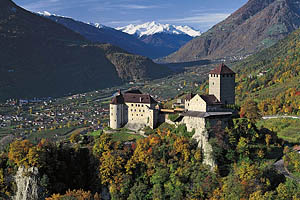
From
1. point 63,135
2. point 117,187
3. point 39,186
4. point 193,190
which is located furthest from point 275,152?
point 63,135

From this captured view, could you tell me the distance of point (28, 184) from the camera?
8106cm

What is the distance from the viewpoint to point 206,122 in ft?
249

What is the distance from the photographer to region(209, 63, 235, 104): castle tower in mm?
85312

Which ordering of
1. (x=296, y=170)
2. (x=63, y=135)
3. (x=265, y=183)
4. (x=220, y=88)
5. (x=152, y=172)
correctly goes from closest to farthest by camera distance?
(x=265, y=183), (x=296, y=170), (x=152, y=172), (x=220, y=88), (x=63, y=135)

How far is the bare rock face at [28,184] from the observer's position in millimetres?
81188

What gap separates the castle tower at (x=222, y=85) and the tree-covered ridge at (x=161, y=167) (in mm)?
8489

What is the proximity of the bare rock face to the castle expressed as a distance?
23.0m

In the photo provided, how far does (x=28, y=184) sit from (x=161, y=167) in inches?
1109

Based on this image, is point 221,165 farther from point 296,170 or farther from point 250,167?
point 296,170

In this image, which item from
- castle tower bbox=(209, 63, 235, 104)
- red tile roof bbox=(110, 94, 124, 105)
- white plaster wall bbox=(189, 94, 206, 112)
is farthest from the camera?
red tile roof bbox=(110, 94, 124, 105)

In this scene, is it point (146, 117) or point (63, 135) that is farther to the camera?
point (63, 135)

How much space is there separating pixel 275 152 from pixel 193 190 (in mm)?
20250

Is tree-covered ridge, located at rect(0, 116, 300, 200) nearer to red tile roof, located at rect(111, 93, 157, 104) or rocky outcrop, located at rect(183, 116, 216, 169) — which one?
rocky outcrop, located at rect(183, 116, 216, 169)

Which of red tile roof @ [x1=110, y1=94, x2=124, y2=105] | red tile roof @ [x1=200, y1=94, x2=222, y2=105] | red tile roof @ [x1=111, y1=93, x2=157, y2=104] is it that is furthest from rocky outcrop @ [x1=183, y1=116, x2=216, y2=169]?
red tile roof @ [x1=110, y1=94, x2=124, y2=105]
